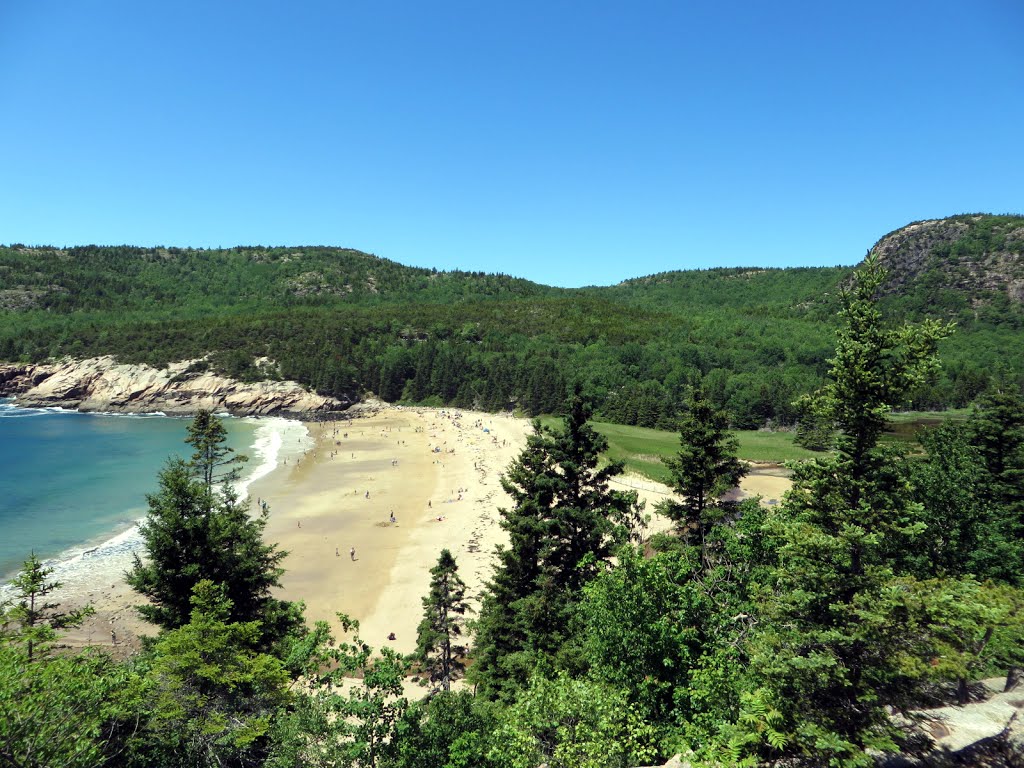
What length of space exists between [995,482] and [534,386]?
86.0m

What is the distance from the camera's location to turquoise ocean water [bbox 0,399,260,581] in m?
38.6

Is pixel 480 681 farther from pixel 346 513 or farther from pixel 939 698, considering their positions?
pixel 346 513

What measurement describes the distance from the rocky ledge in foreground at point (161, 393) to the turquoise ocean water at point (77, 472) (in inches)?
415

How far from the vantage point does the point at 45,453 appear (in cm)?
6650

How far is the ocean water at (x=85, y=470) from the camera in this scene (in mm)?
37750

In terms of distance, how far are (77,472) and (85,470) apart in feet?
3.29

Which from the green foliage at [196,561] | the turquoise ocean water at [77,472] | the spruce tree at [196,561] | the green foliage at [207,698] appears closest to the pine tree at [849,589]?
the green foliage at [207,698]

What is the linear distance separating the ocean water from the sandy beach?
195 inches

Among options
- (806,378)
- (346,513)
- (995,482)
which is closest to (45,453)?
(346,513)

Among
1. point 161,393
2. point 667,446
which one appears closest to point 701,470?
point 667,446

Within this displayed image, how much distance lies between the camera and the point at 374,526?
1686 inches

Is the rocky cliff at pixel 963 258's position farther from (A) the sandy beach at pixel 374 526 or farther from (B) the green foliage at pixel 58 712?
(B) the green foliage at pixel 58 712

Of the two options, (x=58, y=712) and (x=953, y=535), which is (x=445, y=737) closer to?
(x=58, y=712)

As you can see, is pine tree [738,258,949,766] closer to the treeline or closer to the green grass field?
the treeline
